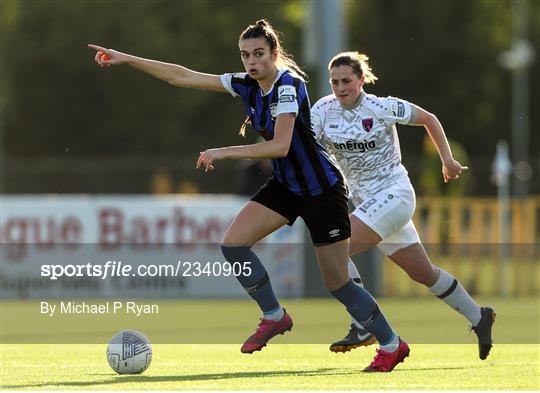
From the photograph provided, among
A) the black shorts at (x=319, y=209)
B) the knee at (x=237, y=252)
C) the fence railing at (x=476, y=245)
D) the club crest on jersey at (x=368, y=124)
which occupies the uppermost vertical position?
the club crest on jersey at (x=368, y=124)

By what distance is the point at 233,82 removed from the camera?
9.27m

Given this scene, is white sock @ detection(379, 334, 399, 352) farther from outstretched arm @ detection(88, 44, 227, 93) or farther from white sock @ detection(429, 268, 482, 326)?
outstretched arm @ detection(88, 44, 227, 93)

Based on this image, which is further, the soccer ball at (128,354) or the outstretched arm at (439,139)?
the outstretched arm at (439,139)

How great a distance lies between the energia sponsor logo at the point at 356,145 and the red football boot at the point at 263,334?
4.11 ft

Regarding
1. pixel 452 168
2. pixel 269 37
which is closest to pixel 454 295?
pixel 452 168

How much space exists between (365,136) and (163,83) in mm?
37095

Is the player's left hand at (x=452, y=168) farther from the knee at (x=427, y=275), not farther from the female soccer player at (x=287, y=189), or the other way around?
the female soccer player at (x=287, y=189)

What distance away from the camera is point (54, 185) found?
34.6m

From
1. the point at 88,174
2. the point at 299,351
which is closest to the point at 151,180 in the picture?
the point at 88,174

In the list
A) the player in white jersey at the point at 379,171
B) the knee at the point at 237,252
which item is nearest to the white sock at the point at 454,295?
the player in white jersey at the point at 379,171

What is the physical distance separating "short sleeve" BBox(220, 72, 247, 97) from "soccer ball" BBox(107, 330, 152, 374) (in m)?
1.68

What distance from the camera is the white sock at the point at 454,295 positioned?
32.4 feet

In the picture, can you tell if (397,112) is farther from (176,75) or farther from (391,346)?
(391,346)

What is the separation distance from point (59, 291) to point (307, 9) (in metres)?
4.77
